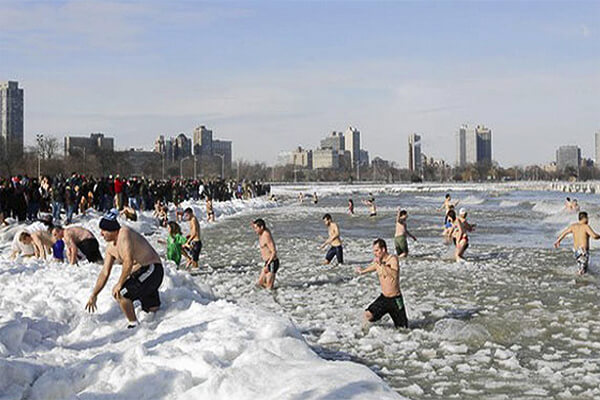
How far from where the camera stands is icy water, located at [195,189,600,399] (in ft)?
24.1

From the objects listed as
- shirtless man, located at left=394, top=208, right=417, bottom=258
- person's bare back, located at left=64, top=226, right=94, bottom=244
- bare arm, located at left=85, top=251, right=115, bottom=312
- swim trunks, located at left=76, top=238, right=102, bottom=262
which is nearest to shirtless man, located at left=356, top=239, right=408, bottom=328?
bare arm, located at left=85, top=251, right=115, bottom=312

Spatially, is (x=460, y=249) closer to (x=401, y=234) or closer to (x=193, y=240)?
(x=401, y=234)

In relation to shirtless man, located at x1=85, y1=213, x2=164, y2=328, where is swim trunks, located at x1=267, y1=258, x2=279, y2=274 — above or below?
below

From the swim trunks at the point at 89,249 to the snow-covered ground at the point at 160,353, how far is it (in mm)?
2819

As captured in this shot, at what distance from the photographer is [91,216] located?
85.0 ft

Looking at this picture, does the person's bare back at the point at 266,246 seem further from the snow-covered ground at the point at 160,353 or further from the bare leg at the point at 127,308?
the bare leg at the point at 127,308

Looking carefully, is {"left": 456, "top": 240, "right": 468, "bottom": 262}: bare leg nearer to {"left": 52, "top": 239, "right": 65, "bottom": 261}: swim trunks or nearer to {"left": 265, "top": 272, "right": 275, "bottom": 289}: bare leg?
{"left": 265, "top": 272, "right": 275, "bottom": 289}: bare leg

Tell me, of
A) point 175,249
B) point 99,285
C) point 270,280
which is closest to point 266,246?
point 270,280

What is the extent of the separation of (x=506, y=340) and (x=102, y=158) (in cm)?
10438

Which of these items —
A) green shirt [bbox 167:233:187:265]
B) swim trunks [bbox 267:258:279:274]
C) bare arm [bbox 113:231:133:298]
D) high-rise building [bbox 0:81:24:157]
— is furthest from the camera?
high-rise building [bbox 0:81:24:157]

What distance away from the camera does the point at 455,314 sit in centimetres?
1070

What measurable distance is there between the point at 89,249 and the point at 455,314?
700 centimetres

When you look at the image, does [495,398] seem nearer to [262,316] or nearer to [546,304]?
[262,316]

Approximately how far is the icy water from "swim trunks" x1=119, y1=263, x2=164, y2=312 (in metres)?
2.20
